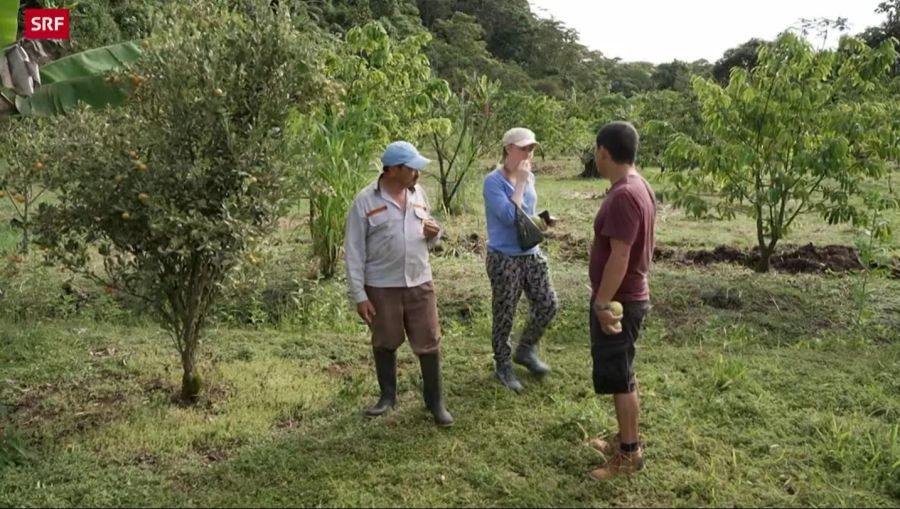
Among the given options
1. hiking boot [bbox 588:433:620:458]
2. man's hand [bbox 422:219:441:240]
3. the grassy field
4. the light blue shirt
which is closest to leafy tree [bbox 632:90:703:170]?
the grassy field

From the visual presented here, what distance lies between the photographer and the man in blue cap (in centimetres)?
396

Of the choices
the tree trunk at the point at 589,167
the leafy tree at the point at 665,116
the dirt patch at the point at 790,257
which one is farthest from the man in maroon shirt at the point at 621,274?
the tree trunk at the point at 589,167

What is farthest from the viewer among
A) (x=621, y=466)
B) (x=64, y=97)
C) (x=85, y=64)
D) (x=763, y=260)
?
(x=763, y=260)

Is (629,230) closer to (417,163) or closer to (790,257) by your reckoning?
(417,163)

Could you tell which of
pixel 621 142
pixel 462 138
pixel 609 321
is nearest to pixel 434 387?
pixel 609 321

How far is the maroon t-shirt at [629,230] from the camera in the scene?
326cm

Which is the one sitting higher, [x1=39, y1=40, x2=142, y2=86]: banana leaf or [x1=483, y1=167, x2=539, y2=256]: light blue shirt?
[x1=39, y1=40, x2=142, y2=86]: banana leaf

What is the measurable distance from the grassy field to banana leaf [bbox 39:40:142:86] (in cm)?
191

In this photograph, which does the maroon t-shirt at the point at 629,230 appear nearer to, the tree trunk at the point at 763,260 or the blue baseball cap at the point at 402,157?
the blue baseball cap at the point at 402,157

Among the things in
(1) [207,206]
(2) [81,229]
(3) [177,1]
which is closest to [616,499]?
(1) [207,206]

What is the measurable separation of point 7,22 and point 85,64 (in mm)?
773

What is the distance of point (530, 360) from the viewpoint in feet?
16.0

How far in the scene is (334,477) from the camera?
357 centimetres

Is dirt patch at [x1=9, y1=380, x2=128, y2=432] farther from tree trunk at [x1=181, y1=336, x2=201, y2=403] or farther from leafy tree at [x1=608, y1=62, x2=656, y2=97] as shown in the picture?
leafy tree at [x1=608, y1=62, x2=656, y2=97]
